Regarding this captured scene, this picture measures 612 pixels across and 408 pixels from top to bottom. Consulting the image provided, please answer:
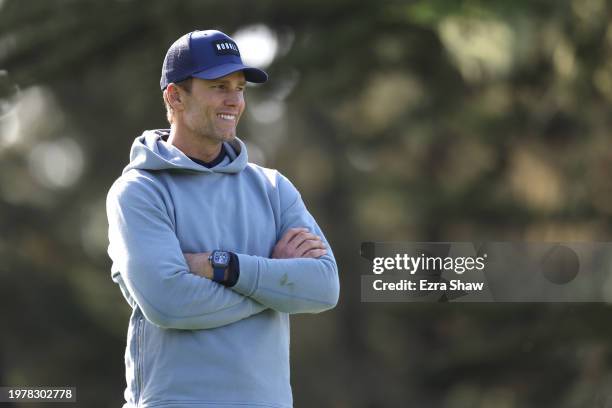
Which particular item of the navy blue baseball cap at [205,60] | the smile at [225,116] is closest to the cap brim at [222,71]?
the navy blue baseball cap at [205,60]

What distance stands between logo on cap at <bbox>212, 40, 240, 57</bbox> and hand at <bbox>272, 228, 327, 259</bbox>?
47 cm

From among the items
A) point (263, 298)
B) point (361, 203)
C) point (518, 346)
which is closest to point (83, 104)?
point (361, 203)

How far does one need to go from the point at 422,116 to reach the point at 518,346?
2.23 meters

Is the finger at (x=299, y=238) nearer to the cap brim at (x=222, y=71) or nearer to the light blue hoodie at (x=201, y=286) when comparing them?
the light blue hoodie at (x=201, y=286)

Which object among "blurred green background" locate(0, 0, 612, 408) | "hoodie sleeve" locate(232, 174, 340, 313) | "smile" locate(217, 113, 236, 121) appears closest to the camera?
"hoodie sleeve" locate(232, 174, 340, 313)

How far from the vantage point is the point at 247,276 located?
342cm

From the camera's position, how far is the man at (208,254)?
3332 millimetres

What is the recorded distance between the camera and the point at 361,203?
15984 millimetres

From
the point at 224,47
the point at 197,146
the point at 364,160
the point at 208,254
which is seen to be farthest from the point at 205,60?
the point at 364,160

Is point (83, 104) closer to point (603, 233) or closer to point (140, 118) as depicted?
point (140, 118)

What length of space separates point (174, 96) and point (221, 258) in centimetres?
46

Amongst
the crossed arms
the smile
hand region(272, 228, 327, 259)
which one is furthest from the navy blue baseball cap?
hand region(272, 228, 327, 259)

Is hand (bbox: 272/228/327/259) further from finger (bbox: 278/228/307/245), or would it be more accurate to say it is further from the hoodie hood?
the hoodie hood

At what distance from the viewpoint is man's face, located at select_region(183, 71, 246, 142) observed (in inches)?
139
